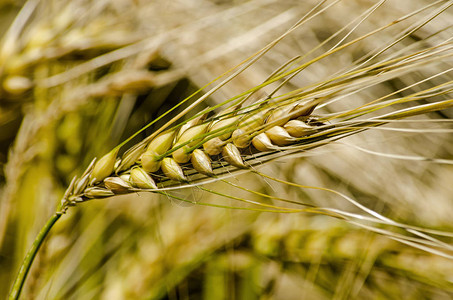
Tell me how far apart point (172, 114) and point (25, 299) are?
322mm

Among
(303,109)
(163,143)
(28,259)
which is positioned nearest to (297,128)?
(303,109)

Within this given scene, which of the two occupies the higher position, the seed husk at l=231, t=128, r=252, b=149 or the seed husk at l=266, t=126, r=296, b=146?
the seed husk at l=231, t=128, r=252, b=149

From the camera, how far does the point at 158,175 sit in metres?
0.33

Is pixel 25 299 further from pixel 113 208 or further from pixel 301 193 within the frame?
pixel 301 193

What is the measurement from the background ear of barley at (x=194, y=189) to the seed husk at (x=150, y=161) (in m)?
0.14

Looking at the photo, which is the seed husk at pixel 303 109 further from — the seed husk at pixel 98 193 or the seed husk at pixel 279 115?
the seed husk at pixel 98 193

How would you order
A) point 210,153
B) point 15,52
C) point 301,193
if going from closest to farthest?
1. point 210,153
2. point 15,52
3. point 301,193

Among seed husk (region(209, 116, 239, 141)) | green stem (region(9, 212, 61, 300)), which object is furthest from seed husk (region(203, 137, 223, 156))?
green stem (region(9, 212, 61, 300))

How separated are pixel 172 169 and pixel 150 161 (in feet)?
0.07

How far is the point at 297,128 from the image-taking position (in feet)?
0.98

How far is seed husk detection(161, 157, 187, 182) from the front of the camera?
320mm

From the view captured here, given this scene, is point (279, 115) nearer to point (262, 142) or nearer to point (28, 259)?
point (262, 142)

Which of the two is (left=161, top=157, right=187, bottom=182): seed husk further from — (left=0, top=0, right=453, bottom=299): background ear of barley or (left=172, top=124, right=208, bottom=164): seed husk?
(left=0, top=0, right=453, bottom=299): background ear of barley

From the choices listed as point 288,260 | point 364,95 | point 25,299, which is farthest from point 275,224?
point 25,299
